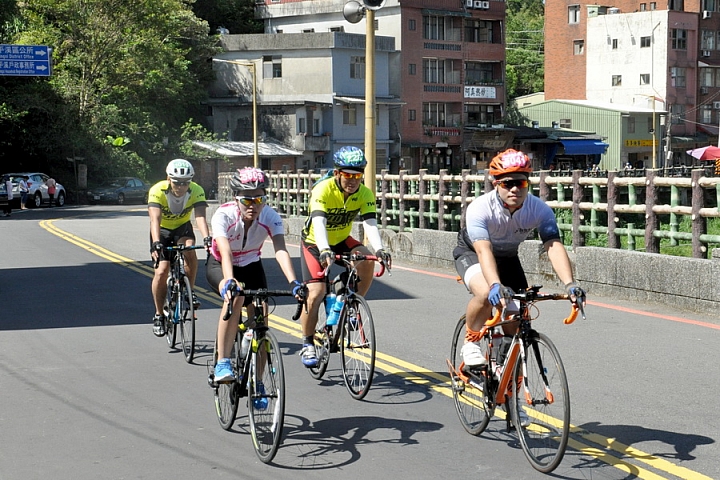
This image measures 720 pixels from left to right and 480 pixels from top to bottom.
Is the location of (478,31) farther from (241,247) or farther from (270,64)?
(241,247)

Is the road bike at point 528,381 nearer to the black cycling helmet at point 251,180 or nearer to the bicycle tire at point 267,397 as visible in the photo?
the bicycle tire at point 267,397

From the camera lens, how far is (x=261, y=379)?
662cm

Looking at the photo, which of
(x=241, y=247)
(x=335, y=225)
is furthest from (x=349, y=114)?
(x=241, y=247)

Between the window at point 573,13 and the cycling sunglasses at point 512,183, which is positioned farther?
the window at point 573,13

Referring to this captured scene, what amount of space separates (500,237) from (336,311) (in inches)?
85.8

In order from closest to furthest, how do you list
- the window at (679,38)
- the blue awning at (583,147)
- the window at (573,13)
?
1. the blue awning at (583,147)
2. the window at (679,38)
3. the window at (573,13)

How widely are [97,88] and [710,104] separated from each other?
47730 mm

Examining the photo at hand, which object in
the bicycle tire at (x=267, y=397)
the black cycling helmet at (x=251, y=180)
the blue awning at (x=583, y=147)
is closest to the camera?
the bicycle tire at (x=267, y=397)

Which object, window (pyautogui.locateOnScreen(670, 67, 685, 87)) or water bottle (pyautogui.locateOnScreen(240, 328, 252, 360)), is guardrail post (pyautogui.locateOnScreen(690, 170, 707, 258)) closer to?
water bottle (pyautogui.locateOnScreen(240, 328, 252, 360))

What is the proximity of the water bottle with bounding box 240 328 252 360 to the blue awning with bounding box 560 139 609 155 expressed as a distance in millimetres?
68330

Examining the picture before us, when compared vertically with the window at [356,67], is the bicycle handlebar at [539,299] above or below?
below

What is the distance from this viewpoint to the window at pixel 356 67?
2726 inches

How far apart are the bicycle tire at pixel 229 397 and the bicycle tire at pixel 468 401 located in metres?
1.44

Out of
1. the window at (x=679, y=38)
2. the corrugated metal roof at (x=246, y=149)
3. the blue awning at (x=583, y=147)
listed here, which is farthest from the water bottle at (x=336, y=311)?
the window at (x=679, y=38)
